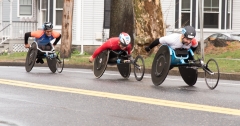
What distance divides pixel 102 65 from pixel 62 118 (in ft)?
28.2

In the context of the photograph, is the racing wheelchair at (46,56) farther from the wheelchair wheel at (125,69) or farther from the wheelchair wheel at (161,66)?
the wheelchair wheel at (161,66)

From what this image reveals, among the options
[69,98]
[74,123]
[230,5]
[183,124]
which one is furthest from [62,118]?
[230,5]

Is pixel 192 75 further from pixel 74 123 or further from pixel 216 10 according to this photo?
pixel 216 10

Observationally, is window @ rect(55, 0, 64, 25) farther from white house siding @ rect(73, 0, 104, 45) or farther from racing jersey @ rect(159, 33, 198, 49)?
racing jersey @ rect(159, 33, 198, 49)

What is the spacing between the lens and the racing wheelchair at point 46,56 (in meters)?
21.6

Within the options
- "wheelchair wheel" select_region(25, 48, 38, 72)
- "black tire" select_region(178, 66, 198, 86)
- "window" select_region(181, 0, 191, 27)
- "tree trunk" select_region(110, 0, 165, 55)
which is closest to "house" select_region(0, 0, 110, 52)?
"window" select_region(181, 0, 191, 27)

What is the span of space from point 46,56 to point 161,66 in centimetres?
615

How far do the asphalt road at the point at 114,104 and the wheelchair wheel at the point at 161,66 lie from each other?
21 cm

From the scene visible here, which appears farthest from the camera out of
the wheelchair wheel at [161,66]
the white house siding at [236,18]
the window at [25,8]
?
the window at [25,8]

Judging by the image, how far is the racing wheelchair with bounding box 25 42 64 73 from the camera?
70.7 feet

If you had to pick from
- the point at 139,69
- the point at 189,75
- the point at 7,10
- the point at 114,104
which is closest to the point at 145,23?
the point at 139,69

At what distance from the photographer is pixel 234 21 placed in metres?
40.3

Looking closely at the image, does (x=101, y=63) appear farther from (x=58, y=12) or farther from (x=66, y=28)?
(x=58, y=12)

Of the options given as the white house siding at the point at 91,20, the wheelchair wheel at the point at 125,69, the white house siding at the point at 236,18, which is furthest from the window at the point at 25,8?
the wheelchair wheel at the point at 125,69
